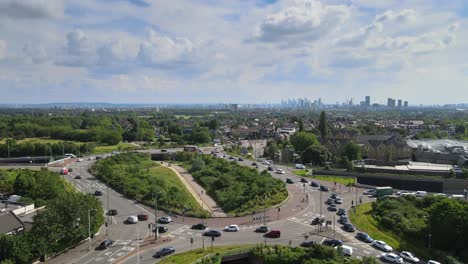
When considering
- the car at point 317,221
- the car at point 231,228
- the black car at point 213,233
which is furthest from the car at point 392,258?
the black car at point 213,233

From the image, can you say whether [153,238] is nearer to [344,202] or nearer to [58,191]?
[58,191]

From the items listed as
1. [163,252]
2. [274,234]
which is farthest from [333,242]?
[163,252]

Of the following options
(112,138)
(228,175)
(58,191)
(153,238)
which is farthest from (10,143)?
(153,238)

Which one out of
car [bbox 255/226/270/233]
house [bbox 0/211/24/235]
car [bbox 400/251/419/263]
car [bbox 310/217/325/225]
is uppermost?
house [bbox 0/211/24/235]

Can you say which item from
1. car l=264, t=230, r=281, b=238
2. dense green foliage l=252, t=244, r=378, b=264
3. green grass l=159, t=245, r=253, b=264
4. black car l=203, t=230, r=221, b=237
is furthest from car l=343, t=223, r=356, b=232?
Answer: black car l=203, t=230, r=221, b=237

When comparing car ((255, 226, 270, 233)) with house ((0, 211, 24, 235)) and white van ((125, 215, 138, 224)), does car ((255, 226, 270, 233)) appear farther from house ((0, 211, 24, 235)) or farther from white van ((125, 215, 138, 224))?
house ((0, 211, 24, 235))

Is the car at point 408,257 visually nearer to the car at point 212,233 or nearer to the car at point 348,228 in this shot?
the car at point 348,228
